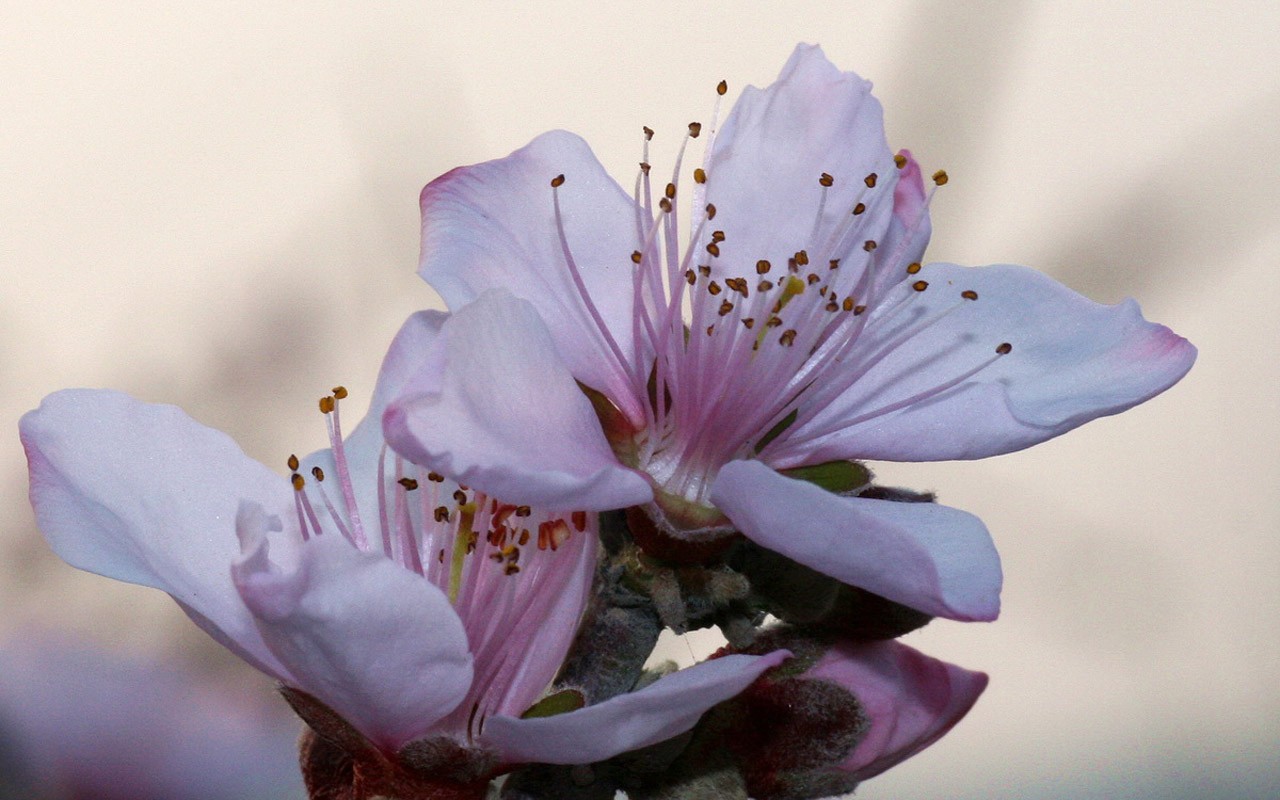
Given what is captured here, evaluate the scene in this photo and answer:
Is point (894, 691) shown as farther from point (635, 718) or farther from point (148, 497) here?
point (148, 497)

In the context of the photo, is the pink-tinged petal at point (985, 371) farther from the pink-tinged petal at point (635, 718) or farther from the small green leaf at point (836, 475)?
the pink-tinged petal at point (635, 718)

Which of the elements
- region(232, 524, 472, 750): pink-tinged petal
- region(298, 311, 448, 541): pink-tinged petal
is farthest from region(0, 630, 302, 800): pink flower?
region(232, 524, 472, 750): pink-tinged petal

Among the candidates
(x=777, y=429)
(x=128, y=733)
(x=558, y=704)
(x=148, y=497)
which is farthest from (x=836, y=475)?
(x=128, y=733)

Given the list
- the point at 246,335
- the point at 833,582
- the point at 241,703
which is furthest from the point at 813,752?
the point at 246,335

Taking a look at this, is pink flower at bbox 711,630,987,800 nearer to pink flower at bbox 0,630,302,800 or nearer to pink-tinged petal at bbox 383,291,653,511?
pink-tinged petal at bbox 383,291,653,511

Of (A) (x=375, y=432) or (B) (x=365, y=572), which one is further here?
(A) (x=375, y=432)

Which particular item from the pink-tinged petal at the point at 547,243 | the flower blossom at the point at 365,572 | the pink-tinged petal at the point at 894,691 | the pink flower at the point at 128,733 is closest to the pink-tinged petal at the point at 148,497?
the flower blossom at the point at 365,572

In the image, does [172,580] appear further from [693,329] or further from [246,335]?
[246,335]
